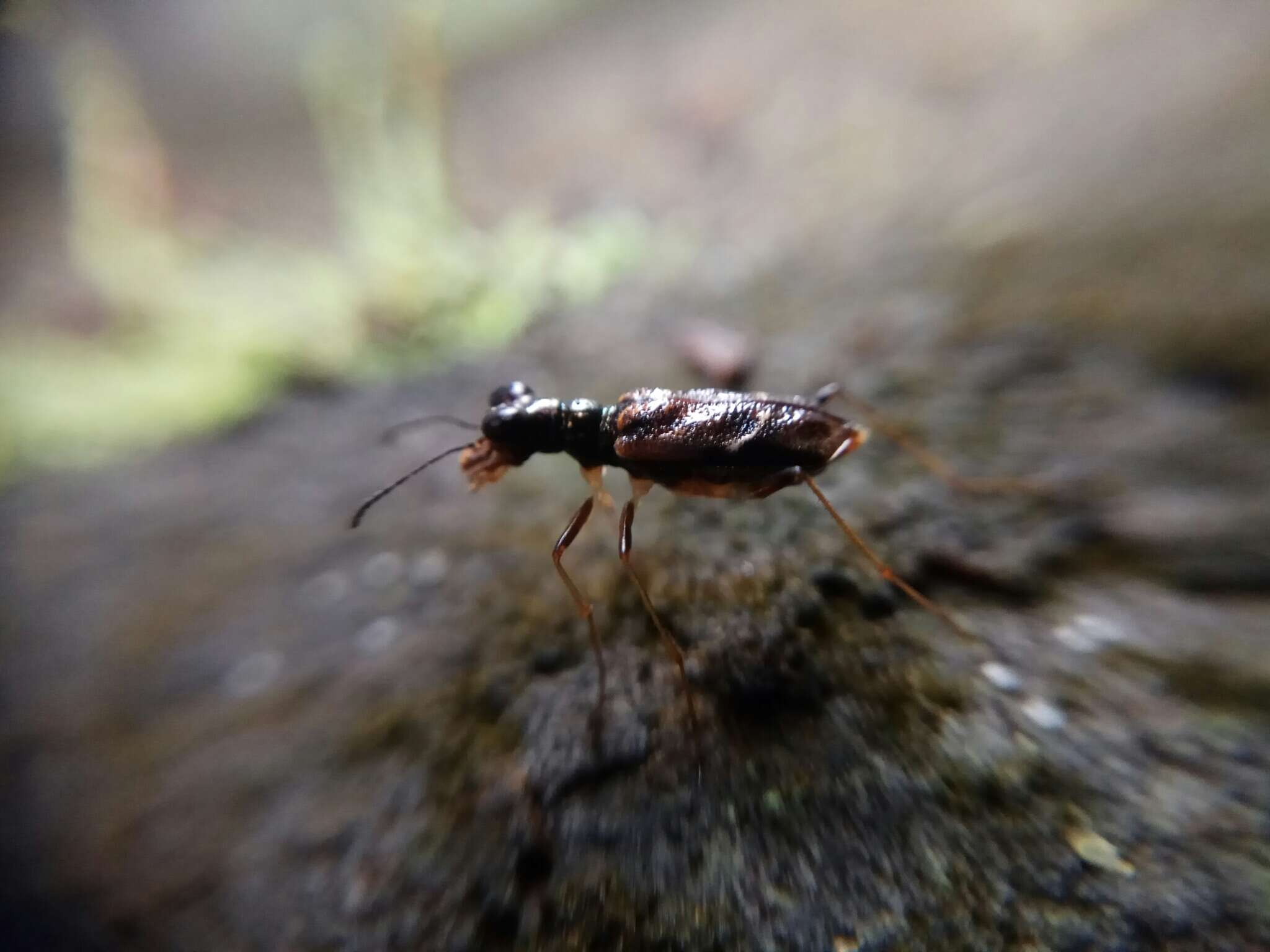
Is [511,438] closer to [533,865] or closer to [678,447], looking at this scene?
[678,447]

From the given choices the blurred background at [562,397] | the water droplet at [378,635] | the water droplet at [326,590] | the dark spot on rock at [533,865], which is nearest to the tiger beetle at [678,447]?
the blurred background at [562,397]

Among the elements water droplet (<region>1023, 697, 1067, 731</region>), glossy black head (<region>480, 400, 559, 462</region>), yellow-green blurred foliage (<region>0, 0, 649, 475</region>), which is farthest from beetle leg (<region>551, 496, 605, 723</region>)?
yellow-green blurred foliage (<region>0, 0, 649, 475</region>)

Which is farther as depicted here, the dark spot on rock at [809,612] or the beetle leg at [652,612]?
the dark spot on rock at [809,612]

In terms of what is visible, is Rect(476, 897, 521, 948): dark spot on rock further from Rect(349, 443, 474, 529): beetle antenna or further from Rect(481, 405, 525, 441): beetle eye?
Rect(481, 405, 525, 441): beetle eye

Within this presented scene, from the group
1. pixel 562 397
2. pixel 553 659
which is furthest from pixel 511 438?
pixel 562 397

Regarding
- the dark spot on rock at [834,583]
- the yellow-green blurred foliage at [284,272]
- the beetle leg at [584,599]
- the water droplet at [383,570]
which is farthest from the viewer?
the yellow-green blurred foliage at [284,272]

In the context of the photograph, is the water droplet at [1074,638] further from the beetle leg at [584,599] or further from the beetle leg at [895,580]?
the beetle leg at [584,599]
